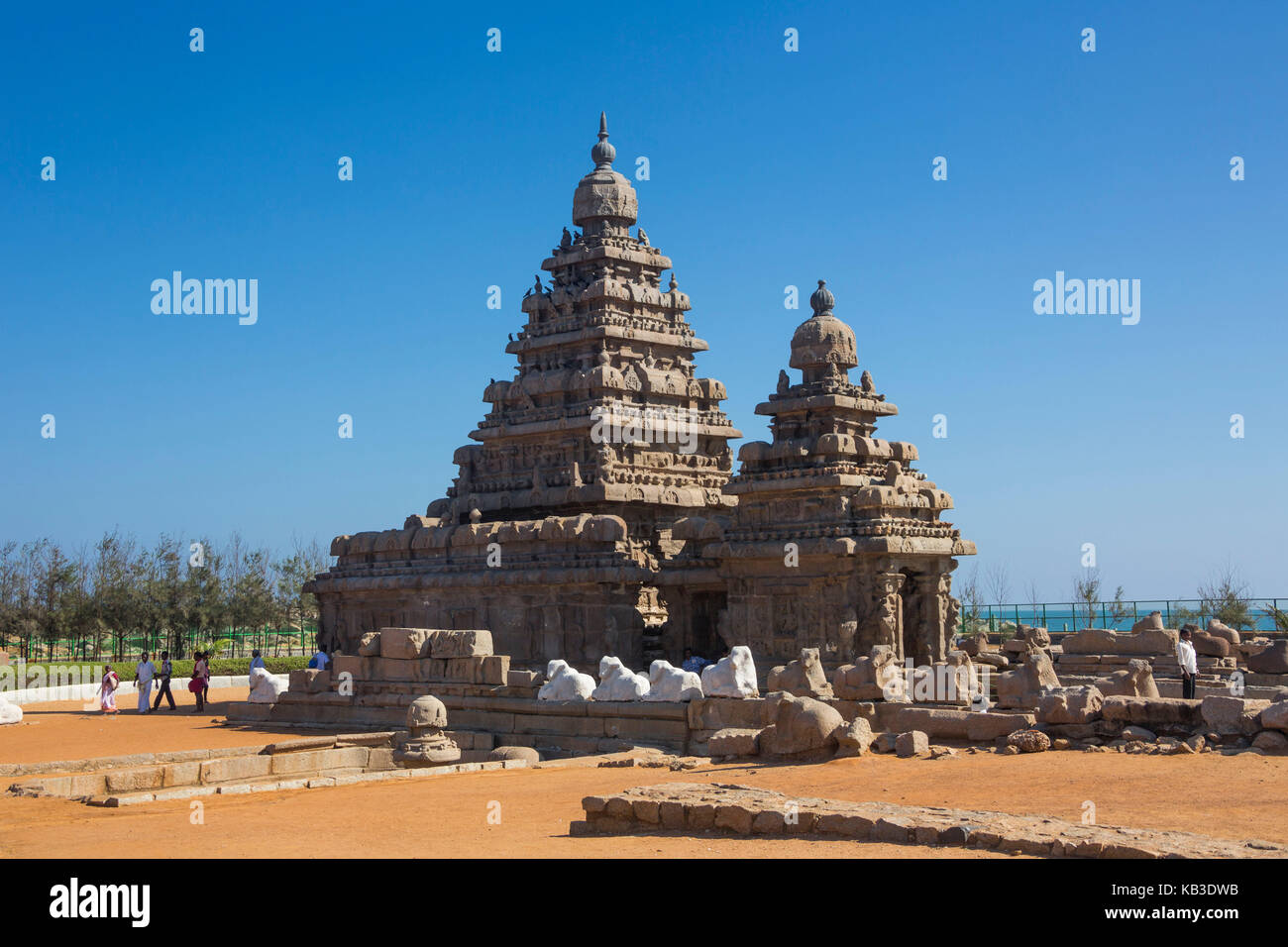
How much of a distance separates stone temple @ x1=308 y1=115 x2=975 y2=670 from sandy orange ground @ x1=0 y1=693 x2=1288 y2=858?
9.19 metres

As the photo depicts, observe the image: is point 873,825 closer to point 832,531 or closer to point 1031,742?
point 1031,742

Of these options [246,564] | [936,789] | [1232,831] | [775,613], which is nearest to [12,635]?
[246,564]

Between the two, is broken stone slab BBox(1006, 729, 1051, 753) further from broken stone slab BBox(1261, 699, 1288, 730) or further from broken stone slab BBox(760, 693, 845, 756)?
broken stone slab BBox(1261, 699, 1288, 730)

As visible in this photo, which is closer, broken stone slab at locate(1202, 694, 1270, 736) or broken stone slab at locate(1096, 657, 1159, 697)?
broken stone slab at locate(1202, 694, 1270, 736)

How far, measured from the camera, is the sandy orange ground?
471 inches

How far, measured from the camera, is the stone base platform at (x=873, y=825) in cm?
991

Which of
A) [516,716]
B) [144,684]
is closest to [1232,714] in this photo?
[516,716]

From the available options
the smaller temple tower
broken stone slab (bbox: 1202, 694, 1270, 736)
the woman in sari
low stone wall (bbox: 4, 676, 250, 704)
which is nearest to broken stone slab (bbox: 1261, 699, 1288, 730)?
broken stone slab (bbox: 1202, 694, 1270, 736)

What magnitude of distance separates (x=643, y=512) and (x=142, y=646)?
3131cm

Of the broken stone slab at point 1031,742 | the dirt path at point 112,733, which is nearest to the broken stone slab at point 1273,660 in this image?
the broken stone slab at point 1031,742

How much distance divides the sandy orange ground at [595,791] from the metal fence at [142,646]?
1320 inches

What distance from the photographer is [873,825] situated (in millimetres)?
11297

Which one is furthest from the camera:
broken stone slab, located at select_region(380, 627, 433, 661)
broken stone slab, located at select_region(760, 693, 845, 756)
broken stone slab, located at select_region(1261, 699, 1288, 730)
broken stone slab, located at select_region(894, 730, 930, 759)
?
broken stone slab, located at select_region(380, 627, 433, 661)
